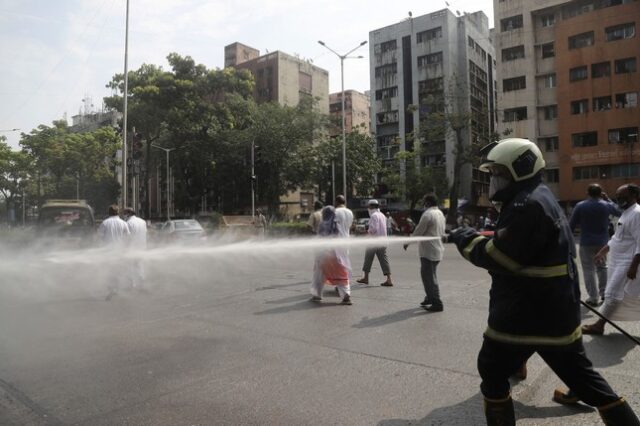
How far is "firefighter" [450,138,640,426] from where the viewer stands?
2566 mm

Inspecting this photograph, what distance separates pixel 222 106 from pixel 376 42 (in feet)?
69.4

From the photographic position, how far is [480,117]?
36344mm

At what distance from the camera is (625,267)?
517cm

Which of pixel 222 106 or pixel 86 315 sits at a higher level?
pixel 222 106

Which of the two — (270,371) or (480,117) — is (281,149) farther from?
(270,371)

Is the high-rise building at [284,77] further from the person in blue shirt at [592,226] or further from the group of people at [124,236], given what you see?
the person in blue shirt at [592,226]

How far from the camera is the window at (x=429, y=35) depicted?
4868 centimetres

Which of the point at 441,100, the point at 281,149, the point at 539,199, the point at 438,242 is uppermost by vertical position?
the point at 441,100

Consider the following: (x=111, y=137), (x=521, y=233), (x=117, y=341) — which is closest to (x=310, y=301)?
(x=117, y=341)

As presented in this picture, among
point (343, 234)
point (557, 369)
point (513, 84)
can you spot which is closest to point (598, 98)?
point (513, 84)

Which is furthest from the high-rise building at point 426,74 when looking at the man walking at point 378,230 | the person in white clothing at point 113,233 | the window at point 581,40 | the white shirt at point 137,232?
the person in white clothing at point 113,233

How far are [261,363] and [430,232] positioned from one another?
3.40m

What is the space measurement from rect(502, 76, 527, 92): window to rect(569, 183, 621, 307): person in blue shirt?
3693cm

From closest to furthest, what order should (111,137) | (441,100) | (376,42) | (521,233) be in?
1. (521,233)
2. (441,100)
3. (111,137)
4. (376,42)
